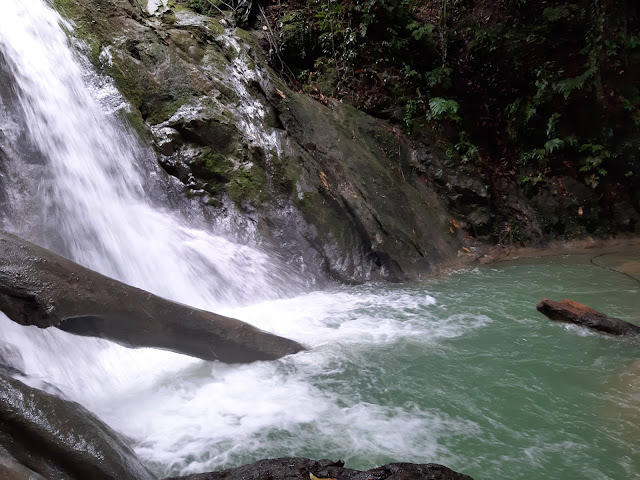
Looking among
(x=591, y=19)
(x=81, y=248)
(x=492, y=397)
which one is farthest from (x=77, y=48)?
(x=591, y=19)

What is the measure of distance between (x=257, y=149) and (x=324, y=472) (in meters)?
5.72

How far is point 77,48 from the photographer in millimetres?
6699

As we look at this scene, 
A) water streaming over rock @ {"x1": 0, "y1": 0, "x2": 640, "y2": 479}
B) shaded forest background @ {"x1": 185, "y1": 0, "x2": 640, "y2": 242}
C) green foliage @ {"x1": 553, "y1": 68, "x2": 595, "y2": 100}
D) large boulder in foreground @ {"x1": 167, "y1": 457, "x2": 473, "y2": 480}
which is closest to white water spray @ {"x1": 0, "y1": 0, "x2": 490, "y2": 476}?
water streaming over rock @ {"x1": 0, "y1": 0, "x2": 640, "y2": 479}

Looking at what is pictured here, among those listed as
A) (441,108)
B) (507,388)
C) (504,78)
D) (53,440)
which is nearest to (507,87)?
(504,78)

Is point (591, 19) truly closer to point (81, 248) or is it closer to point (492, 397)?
point (492, 397)

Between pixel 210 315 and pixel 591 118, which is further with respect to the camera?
pixel 591 118

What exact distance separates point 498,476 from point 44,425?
7.78 feet

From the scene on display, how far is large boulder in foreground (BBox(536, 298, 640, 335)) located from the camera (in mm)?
4492

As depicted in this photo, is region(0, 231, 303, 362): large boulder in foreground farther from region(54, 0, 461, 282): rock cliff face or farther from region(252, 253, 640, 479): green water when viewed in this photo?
region(54, 0, 461, 282): rock cliff face

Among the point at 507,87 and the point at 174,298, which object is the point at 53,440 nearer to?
the point at 174,298

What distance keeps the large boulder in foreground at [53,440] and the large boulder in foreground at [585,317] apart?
4.13 metres

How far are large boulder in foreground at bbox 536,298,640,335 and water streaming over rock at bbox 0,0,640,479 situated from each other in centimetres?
14

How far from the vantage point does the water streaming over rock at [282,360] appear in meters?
3.03

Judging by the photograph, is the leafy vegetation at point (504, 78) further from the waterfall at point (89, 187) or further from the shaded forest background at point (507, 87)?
the waterfall at point (89, 187)
